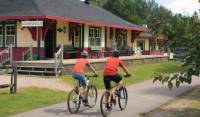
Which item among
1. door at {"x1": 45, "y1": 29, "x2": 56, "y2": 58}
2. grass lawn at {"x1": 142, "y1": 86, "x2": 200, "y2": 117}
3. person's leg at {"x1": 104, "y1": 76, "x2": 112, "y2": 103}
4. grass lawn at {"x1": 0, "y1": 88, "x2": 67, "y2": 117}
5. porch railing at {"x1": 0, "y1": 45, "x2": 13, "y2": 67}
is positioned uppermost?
door at {"x1": 45, "y1": 29, "x2": 56, "y2": 58}

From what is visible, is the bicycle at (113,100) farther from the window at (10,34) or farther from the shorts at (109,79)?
the window at (10,34)

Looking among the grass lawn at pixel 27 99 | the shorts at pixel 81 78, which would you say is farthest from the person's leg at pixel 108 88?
the grass lawn at pixel 27 99

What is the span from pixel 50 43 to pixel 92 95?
56.4 feet

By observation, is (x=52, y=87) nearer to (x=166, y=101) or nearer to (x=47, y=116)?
(x=166, y=101)

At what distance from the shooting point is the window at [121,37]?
133 feet

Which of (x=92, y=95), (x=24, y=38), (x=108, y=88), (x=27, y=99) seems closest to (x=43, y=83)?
(x=27, y=99)

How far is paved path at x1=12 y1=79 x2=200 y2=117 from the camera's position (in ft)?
41.9

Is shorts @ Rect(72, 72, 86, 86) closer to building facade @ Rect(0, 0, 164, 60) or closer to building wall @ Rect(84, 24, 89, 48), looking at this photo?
building facade @ Rect(0, 0, 164, 60)

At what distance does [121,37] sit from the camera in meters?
41.5

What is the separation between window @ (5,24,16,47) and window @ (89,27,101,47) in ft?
22.2

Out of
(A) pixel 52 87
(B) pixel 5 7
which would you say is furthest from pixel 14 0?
(A) pixel 52 87

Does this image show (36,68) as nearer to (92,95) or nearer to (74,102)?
(92,95)

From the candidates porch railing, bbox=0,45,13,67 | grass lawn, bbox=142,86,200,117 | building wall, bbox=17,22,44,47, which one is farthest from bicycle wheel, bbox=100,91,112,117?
building wall, bbox=17,22,44,47

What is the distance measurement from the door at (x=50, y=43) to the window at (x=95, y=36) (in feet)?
15.6
